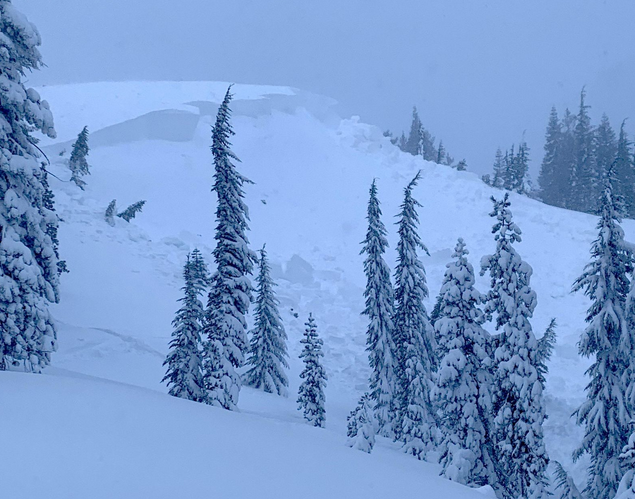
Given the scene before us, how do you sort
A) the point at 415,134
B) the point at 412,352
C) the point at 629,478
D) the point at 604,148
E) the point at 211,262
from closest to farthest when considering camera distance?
the point at 629,478
the point at 412,352
the point at 211,262
the point at 604,148
the point at 415,134

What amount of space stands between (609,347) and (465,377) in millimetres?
4923

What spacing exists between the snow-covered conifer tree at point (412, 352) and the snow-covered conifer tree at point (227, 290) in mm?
7856

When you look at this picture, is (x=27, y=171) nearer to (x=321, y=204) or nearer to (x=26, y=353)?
(x=26, y=353)

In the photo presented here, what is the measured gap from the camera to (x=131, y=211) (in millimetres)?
41688

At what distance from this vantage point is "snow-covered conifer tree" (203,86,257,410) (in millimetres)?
Result: 16297

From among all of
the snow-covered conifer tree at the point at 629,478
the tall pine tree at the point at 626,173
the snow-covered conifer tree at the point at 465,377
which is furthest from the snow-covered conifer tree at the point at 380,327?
the tall pine tree at the point at 626,173

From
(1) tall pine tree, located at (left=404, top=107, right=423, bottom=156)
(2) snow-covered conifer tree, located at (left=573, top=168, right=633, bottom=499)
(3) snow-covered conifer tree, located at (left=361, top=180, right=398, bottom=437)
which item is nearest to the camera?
(2) snow-covered conifer tree, located at (left=573, top=168, right=633, bottom=499)

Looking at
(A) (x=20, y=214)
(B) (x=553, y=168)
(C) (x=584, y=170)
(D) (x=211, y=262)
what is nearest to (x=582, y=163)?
(C) (x=584, y=170)

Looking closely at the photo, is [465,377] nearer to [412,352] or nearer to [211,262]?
[412,352]

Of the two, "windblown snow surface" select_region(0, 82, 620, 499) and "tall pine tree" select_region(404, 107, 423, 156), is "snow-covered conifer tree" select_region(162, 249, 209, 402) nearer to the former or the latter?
"windblown snow surface" select_region(0, 82, 620, 499)

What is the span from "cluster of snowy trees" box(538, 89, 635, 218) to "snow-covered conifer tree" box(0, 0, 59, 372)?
51.8 m

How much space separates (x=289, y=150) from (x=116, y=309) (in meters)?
34.8

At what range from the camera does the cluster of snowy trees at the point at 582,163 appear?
176 ft

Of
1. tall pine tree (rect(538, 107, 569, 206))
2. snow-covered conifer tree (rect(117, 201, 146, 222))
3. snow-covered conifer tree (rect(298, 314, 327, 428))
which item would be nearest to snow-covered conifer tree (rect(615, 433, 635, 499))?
snow-covered conifer tree (rect(298, 314, 327, 428))
